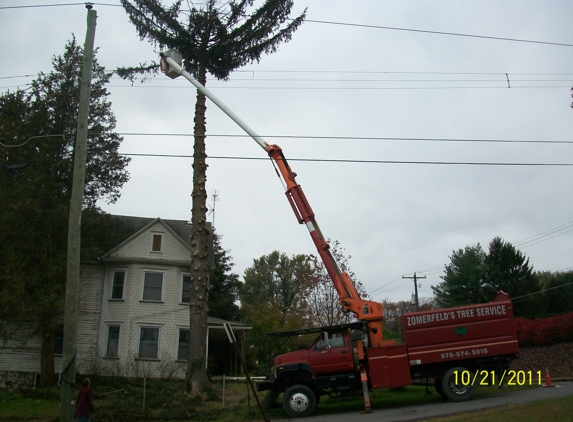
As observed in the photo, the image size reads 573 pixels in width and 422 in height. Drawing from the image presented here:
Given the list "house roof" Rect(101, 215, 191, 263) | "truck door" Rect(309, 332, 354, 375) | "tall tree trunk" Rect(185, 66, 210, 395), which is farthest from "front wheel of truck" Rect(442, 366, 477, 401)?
"house roof" Rect(101, 215, 191, 263)

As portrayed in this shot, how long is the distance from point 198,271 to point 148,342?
36.3 ft

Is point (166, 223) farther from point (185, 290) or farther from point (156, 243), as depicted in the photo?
point (185, 290)

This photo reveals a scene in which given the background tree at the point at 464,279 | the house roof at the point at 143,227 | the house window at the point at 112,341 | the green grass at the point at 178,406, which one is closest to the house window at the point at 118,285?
the house roof at the point at 143,227

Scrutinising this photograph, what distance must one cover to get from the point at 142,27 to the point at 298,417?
15.2 metres

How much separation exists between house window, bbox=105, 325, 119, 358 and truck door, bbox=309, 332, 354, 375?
16058 millimetres

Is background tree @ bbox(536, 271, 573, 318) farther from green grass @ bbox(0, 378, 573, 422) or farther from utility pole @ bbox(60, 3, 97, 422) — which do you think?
utility pole @ bbox(60, 3, 97, 422)

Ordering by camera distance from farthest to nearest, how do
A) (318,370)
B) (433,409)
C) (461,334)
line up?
(318,370) → (461,334) → (433,409)

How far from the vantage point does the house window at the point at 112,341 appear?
90.3 feet

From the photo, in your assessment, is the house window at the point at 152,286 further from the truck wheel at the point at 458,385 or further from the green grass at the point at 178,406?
the truck wheel at the point at 458,385

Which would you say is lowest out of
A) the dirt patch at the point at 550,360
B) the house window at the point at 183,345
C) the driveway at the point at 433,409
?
the driveway at the point at 433,409

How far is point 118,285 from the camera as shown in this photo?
28422 mm

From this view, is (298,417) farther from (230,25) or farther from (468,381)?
(230,25)

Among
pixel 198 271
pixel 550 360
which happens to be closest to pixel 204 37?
pixel 198 271

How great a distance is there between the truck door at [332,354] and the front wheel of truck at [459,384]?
2711 millimetres
